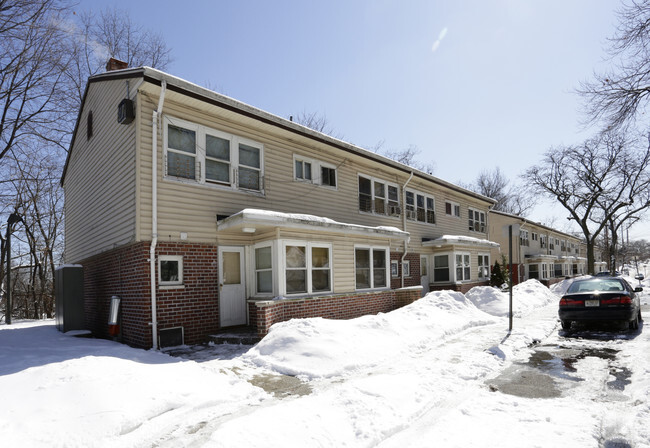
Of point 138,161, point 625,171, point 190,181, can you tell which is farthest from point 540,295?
point 625,171

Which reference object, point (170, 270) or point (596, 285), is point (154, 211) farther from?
point (596, 285)

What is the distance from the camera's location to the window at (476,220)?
78.6 feet

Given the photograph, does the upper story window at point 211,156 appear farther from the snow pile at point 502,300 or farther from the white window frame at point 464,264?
the white window frame at point 464,264

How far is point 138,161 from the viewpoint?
28.2 feet

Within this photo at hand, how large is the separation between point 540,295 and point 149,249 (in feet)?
60.6

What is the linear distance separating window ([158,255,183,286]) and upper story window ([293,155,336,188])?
188 inches

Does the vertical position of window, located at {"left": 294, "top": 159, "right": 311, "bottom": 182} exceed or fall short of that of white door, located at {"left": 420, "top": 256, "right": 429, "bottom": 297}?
it exceeds it

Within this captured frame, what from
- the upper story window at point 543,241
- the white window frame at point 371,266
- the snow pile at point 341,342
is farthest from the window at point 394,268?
the upper story window at point 543,241

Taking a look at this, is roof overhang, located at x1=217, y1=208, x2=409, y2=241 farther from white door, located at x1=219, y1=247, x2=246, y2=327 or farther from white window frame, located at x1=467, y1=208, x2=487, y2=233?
white window frame, located at x1=467, y1=208, x2=487, y2=233

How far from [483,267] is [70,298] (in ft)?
64.3

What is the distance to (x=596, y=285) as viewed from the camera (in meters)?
10.7

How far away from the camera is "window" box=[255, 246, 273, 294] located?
33.6ft

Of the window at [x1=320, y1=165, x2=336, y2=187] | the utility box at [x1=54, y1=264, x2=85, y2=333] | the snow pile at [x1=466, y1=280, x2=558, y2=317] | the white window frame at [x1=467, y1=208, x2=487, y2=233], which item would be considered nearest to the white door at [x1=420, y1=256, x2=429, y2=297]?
the snow pile at [x1=466, y1=280, x2=558, y2=317]

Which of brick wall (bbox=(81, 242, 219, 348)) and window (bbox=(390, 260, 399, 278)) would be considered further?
window (bbox=(390, 260, 399, 278))
